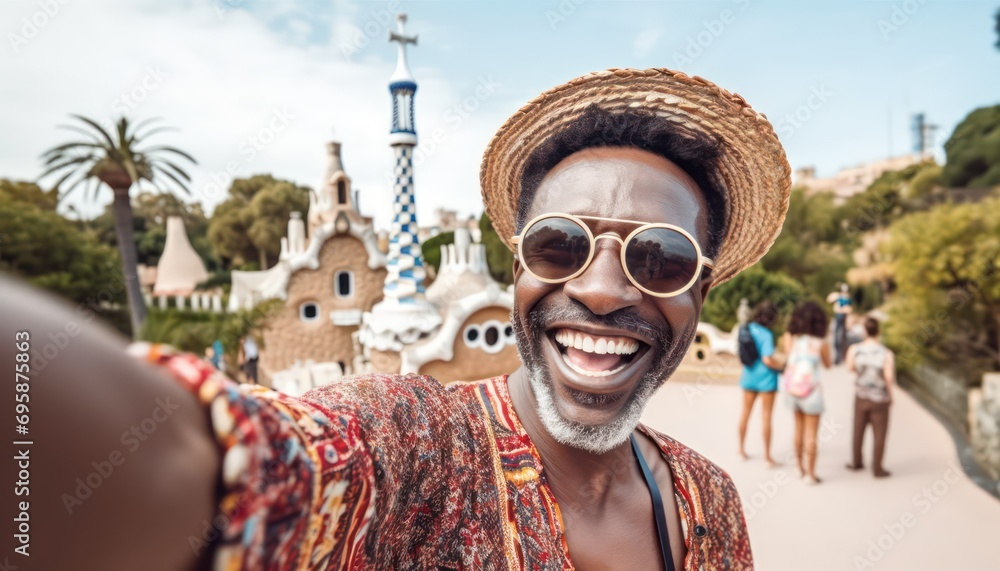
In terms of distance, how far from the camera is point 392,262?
12836mm

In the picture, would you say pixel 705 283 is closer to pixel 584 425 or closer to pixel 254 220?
pixel 584 425

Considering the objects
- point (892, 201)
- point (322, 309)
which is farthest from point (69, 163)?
point (892, 201)

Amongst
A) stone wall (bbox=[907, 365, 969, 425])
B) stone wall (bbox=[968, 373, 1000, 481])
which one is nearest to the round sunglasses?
stone wall (bbox=[968, 373, 1000, 481])

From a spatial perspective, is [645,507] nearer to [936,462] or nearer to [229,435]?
[229,435]

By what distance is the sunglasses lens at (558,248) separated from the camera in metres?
1.34

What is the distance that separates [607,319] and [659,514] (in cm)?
58

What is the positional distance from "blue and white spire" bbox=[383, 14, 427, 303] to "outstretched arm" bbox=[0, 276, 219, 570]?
40.3 ft

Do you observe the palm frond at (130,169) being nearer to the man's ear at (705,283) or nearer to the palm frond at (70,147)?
the palm frond at (70,147)

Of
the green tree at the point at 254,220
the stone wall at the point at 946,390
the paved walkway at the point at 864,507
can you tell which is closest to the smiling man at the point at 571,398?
the paved walkway at the point at 864,507

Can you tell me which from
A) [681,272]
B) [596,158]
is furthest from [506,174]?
[681,272]

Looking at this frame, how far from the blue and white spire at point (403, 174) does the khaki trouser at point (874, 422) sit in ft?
28.6

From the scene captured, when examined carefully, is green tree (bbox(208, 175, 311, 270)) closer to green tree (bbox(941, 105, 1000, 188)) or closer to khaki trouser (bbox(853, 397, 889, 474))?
green tree (bbox(941, 105, 1000, 188))

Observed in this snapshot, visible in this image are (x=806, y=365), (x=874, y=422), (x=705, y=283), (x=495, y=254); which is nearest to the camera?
(x=705, y=283)

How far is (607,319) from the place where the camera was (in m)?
1.33
